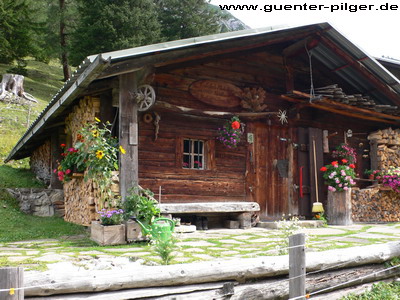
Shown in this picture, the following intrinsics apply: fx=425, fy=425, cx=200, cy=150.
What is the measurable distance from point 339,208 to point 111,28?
17485 mm

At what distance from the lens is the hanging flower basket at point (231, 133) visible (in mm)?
9586

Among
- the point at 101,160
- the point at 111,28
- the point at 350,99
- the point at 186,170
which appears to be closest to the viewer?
the point at 101,160

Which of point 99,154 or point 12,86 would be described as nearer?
point 99,154

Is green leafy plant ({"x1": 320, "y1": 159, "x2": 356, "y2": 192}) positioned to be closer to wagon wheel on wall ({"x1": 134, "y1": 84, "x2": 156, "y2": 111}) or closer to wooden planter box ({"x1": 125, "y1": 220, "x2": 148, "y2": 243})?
wagon wheel on wall ({"x1": 134, "y1": 84, "x2": 156, "y2": 111})

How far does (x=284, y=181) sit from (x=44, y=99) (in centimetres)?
1854

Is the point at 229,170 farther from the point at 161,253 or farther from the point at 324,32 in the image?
the point at 161,253

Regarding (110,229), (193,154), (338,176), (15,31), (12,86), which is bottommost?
(110,229)

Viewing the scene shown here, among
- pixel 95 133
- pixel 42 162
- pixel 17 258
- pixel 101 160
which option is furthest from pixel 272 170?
pixel 42 162

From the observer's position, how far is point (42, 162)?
47.5 ft

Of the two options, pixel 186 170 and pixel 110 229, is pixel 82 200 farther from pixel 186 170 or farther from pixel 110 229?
pixel 110 229

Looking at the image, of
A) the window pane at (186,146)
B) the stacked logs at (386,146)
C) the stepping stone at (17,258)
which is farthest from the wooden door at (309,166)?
the stepping stone at (17,258)

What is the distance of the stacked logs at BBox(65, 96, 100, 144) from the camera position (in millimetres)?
8766

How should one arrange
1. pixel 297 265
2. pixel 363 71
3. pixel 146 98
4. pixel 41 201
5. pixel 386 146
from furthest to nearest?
pixel 386 146
pixel 41 201
pixel 363 71
pixel 146 98
pixel 297 265

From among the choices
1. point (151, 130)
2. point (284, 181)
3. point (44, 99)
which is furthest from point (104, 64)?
point (44, 99)
